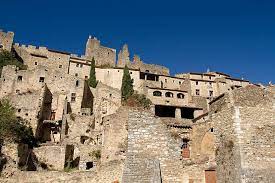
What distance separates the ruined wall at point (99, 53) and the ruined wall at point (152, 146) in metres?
64.0

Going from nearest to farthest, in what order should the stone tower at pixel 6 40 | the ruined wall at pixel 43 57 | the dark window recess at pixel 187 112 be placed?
the dark window recess at pixel 187 112 < the stone tower at pixel 6 40 < the ruined wall at pixel 43 57

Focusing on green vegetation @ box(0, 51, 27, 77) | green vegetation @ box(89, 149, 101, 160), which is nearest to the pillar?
green vegetation @ box(89, 149, 101, 160)

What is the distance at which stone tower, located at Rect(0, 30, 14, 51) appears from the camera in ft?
218

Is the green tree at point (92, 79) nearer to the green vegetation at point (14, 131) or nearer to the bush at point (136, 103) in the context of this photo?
the bush at point (136, 103)

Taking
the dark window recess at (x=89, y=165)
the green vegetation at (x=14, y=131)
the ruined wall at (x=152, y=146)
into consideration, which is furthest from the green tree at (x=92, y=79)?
the ruined wall at (x=152, y=146)

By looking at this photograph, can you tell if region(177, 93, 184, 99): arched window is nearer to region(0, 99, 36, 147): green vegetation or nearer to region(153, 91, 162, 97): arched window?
region(153, 91, 162, 97): arched window

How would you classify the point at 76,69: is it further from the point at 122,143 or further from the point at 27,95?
the point at 122,143

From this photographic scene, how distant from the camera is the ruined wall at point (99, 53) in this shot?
81062 millimetres

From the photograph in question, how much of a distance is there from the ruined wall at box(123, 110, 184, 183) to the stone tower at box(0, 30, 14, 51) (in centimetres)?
5653

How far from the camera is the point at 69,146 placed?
35375mm

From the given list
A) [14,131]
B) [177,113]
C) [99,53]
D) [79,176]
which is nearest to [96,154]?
[79,176]

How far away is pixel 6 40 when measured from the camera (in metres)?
67.6

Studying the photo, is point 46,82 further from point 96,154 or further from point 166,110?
point 96,154

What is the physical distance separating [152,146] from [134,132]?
1.12m
